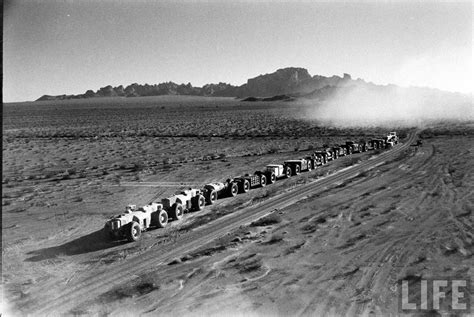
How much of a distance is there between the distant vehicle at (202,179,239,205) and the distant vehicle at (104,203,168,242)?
4.77m

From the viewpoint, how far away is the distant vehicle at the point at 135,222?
20.5 m

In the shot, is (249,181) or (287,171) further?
(287,171)

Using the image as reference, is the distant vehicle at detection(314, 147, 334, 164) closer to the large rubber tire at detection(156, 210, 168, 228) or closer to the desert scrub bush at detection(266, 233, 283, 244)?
the desert scrub bush at detection(266, 233, 283, 244)

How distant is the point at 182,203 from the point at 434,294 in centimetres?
1498

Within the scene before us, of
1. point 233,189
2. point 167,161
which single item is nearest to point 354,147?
point 167,161

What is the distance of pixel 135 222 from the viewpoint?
68.6 feet

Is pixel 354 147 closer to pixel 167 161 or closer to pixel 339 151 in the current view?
pixel 339 151

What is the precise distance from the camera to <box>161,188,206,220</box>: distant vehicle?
953 inches

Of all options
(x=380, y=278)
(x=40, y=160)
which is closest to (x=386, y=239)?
(x=380, y=278)

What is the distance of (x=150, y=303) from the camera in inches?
569

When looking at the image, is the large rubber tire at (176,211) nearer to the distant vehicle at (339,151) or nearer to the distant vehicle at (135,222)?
the distant vehicle at (135,222)

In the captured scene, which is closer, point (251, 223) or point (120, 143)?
point (251, 223)

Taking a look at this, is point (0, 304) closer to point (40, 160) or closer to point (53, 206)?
point (53, 206)

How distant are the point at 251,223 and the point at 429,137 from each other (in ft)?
169
